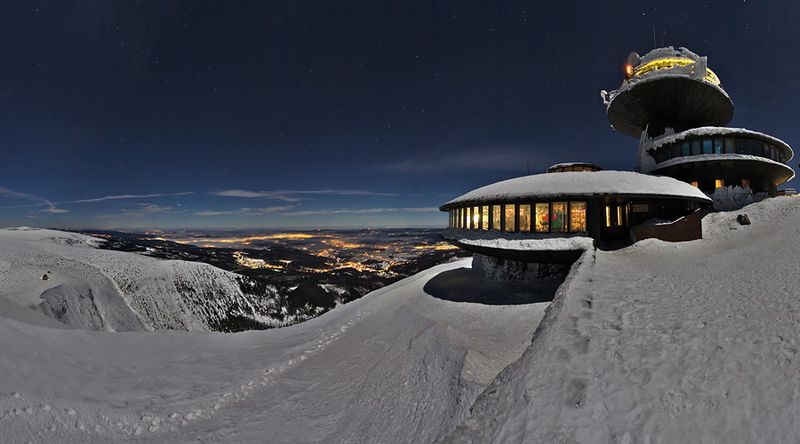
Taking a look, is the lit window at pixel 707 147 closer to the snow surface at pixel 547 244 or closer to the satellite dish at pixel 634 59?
the satellite dish at pixel 634 59

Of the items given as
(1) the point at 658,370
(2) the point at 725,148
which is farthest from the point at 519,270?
(2) the point at 725,148

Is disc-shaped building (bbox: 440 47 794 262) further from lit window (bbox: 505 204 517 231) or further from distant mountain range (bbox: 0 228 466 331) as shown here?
distant mountain range (bbox: 0 228 466 331)

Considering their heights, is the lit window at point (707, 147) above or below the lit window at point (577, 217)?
above

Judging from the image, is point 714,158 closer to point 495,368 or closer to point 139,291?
point 495,368

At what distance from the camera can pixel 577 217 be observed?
55.8 ft

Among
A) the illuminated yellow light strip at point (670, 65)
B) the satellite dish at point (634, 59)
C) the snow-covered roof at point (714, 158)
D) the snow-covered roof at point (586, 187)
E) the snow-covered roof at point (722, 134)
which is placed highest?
the satellite dish at point (634, 59)

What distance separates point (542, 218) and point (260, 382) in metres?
17.9

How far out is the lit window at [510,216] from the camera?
1839 cm

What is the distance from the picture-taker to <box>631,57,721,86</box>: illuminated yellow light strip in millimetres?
39156

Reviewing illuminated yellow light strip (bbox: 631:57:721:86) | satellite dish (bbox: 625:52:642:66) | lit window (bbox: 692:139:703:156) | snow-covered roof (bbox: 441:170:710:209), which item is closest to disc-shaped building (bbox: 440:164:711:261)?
snow-covered roof (bbox: 441:170:710:209)

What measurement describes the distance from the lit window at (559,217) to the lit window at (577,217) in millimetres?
310

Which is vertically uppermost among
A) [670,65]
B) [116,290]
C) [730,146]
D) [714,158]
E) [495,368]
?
[670,65]

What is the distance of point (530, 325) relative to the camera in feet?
47.6

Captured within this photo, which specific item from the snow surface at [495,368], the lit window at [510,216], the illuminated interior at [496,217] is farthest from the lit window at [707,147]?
the illuminated interior at [496,217]
